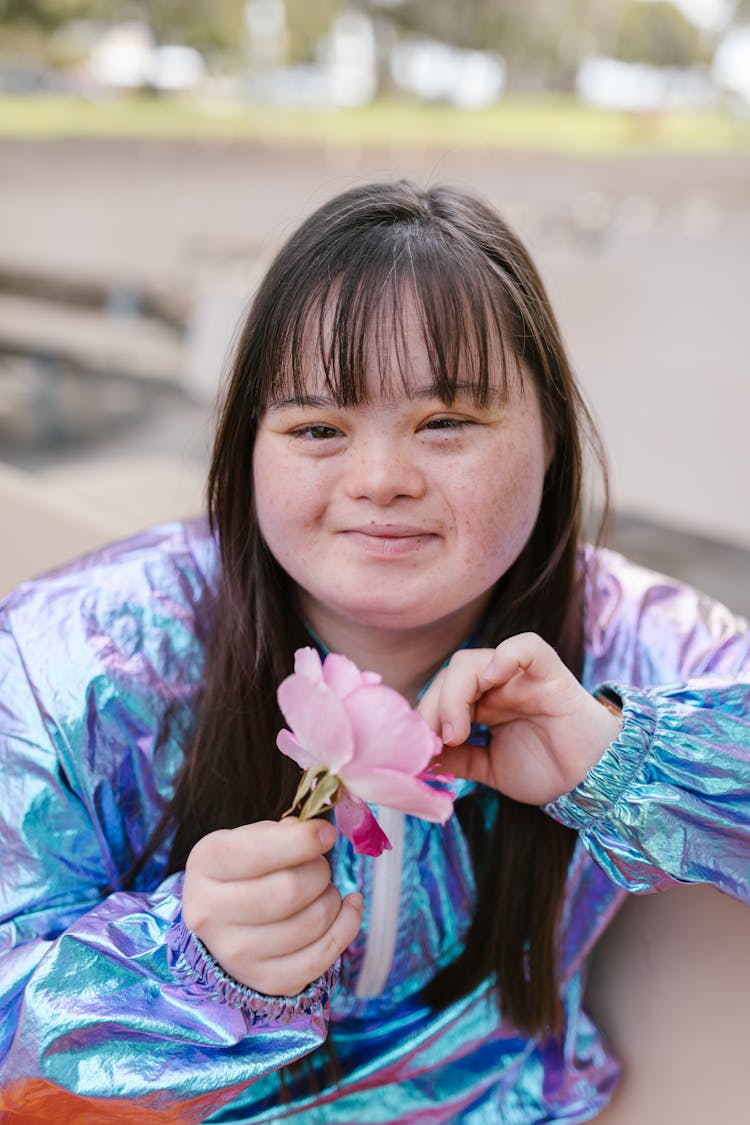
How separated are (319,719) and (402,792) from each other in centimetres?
5

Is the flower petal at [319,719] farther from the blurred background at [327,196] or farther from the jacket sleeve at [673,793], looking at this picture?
the blurred background at [327,196]

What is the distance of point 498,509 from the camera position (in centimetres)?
79

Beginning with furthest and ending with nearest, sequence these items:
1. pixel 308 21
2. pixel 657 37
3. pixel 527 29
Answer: pixel 657 37 → pixel 527 29 → pixel 308 21

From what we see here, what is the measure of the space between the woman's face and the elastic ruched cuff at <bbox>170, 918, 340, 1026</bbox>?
0.78 feet

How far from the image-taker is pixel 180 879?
82 cm

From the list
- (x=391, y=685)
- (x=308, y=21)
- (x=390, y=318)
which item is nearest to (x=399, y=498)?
(x=390, y=318)

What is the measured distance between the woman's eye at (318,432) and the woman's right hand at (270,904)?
27 cm

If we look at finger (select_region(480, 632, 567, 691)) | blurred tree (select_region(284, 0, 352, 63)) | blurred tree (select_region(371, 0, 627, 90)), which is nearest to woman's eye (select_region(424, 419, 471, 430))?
finger (select_region(480, 632, 567, 691))

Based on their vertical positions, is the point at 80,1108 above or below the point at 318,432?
below

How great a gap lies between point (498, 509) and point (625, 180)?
1051 centimetres

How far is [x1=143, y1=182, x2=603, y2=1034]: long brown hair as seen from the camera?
772mm

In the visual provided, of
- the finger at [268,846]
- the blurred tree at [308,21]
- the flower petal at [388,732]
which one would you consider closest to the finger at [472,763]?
the finger at [268,846]

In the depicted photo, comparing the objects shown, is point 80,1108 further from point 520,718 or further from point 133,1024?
point 520,718

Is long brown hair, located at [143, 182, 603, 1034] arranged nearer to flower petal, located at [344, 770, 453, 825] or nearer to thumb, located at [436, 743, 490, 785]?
thumb, located at [436, 743, 490, 785]
